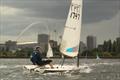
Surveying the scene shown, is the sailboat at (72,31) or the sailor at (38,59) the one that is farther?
the sailboat at (72,31)

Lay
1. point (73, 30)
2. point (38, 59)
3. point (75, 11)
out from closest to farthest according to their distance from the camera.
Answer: point (38, 59), point (75, 11), point (73, 30)

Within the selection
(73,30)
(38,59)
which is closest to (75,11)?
(73,30)

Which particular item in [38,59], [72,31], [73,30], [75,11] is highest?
[75,11]

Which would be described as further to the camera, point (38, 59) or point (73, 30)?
point (73, 30)

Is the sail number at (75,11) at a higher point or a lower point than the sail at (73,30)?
higher

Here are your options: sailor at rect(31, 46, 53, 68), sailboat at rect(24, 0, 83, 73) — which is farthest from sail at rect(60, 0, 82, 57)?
sailor at rect(31, 46, 53, 68)

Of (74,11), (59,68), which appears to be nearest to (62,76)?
(59,68)

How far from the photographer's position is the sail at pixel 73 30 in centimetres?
4781

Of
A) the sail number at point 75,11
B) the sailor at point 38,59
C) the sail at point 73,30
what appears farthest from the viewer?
the sail at point 73,30

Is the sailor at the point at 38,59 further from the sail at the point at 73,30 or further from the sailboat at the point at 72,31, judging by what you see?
the sail at the point at 73,30

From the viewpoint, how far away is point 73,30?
157ft

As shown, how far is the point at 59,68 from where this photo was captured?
44281mm

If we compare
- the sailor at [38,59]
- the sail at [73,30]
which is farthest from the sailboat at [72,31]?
the sailor at [38,59]

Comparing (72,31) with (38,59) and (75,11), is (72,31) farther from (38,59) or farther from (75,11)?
(38,59)
